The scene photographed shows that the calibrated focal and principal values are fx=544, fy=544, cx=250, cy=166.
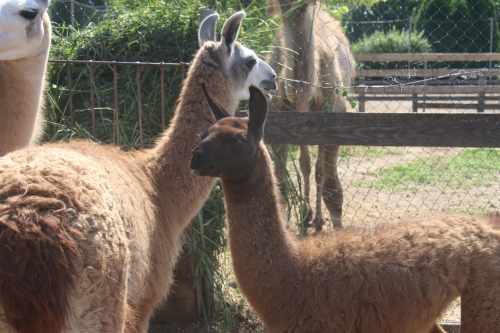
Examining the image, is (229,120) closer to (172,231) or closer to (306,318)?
(172,231)

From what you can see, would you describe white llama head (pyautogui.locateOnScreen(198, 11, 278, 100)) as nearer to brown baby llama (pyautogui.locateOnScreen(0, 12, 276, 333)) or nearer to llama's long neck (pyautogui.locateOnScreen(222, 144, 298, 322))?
llama's long neck (pyautogui.locateOnScreen(222, 144, 298, 322))

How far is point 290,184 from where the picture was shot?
4203 mm

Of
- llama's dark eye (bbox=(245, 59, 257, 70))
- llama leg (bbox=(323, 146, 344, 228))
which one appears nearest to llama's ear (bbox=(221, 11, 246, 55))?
llama's dark eye (bbox=(245, 59, 257, 70))

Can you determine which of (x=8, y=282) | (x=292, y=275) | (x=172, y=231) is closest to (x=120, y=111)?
(x=172, y=231)

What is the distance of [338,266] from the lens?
2.74 meters

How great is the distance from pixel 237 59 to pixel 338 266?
1515 mm

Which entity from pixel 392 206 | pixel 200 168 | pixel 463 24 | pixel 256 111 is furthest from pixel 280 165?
pixel 463 24

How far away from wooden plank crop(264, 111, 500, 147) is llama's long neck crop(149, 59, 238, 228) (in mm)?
633

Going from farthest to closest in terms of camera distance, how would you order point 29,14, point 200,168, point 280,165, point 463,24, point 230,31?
point 463,24, point 280,165, point 230,31, point 29,14, point 200,168

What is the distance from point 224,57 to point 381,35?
1988 cm

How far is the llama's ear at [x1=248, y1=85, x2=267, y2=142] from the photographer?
8.87ft

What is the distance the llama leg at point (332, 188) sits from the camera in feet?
17.0

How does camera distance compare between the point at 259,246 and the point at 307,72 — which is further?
the point at 307,72

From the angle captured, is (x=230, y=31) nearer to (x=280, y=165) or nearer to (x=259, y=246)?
(x=280, y=165)
